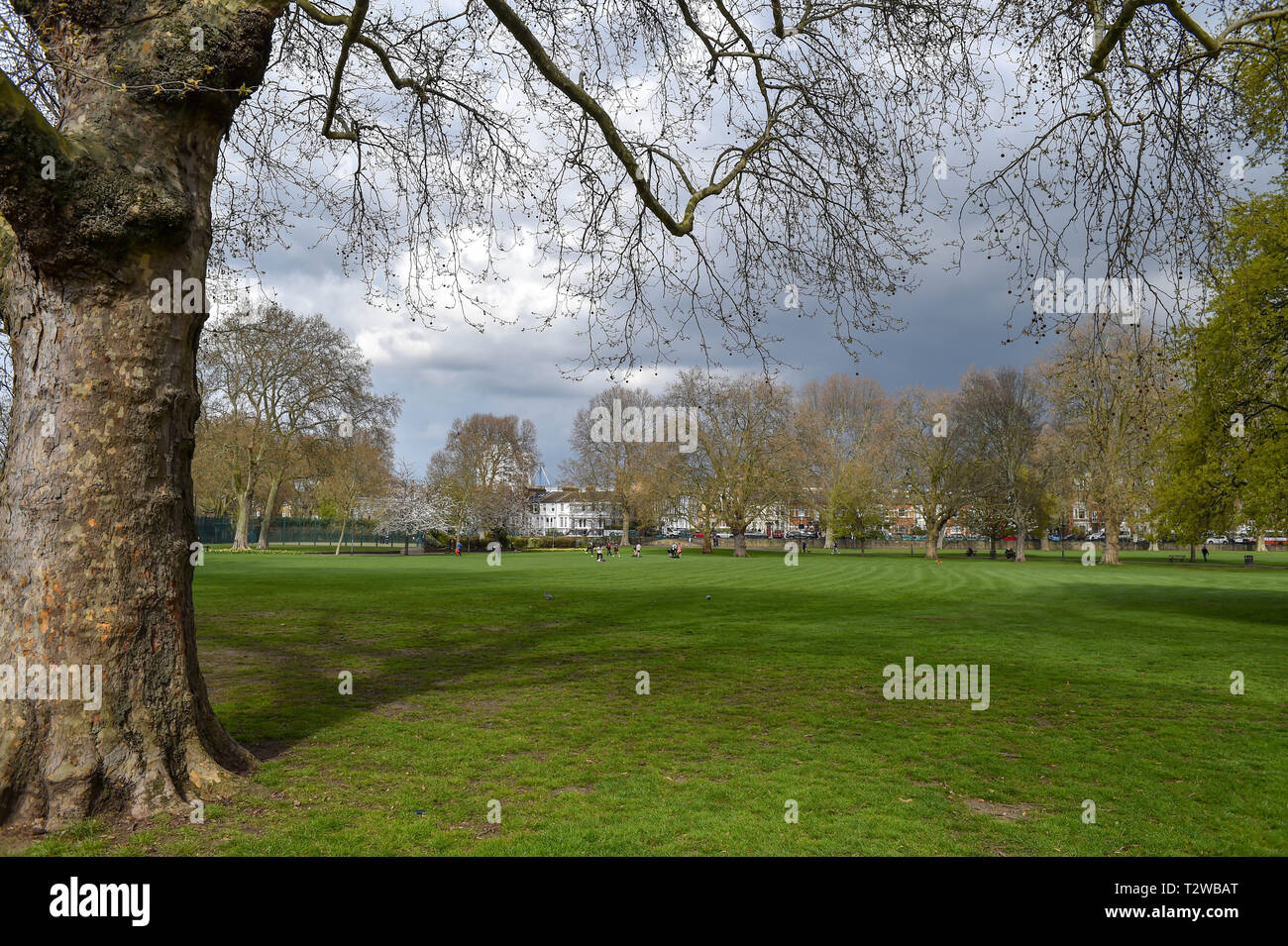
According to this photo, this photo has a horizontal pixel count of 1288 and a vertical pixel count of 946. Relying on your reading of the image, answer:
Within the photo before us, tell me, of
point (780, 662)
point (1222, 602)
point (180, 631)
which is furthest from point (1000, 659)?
point (1222, 602)

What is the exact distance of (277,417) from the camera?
52031 mm

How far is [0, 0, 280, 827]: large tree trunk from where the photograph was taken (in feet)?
16.4

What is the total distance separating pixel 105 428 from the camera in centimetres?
519

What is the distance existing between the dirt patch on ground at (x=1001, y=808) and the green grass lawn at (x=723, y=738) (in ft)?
0.08

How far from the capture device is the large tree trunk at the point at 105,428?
499 centimetres

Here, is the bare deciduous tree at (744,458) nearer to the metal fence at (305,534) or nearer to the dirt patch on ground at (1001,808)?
the metal fence at (305,534)

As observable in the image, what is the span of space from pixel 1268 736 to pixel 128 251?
11989 millimetres

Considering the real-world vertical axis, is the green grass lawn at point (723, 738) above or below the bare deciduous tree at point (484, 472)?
below

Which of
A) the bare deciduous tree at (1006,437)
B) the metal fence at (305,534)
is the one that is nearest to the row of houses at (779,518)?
the bare deciduous tree at (1006,437)

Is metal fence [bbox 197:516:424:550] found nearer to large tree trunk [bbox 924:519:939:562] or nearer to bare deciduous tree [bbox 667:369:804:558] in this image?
bare deciduous tree [bbox 667:369:804:558]

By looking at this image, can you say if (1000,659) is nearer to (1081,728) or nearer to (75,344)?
(1081,728)

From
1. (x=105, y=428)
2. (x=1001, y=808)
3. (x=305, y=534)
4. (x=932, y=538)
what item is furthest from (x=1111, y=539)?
(x=305, y=534)

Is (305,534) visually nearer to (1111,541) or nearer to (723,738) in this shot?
(1111,541)
